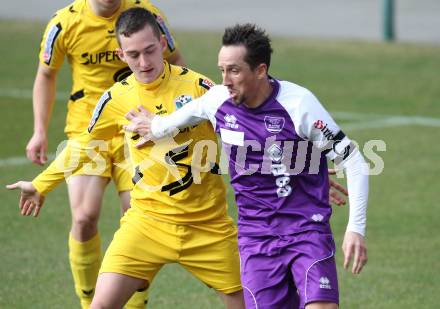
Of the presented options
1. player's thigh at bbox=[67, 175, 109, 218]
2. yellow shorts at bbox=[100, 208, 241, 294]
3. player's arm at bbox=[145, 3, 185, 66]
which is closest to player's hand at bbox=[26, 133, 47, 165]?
player's thigh at bbox=[67, 175, 109, 218]

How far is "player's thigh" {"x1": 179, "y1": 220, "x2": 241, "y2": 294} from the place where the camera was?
25.0 feet

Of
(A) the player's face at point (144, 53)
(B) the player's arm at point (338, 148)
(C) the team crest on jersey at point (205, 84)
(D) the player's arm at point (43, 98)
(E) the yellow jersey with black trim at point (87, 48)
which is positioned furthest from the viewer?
(E) the yellow jersey with black trim at point (87, 48)

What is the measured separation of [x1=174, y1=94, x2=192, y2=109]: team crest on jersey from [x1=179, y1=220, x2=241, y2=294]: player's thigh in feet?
2.69

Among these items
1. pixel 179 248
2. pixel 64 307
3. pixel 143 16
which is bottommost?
pixel 64 307

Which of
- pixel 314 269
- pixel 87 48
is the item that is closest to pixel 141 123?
pixel 314 269

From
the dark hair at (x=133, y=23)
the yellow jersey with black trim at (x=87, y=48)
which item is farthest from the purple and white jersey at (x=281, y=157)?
the yellow jersey with black trim at (x=87, y=48)

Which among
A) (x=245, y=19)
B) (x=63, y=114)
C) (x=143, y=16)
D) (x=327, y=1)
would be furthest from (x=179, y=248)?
(x=327, y=1)

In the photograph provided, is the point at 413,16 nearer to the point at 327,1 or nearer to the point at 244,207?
the point at 327,1

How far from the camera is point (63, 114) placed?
17.4 m

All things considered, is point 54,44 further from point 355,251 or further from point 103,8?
point 355,251

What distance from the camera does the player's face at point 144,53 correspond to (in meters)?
7.62

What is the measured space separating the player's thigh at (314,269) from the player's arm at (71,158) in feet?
5.63

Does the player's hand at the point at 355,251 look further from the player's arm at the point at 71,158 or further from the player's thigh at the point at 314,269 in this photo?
the player's arm at the point at 71,158

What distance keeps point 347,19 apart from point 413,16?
59.6 inches
